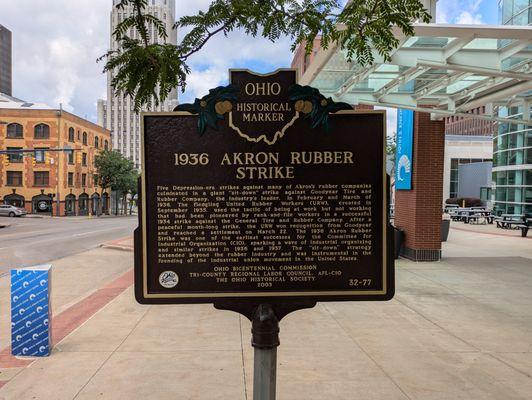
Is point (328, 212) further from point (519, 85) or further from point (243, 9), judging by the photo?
point (519, 85)

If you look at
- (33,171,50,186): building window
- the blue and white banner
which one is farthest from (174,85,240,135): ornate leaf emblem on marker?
(33,171,50,186): building window

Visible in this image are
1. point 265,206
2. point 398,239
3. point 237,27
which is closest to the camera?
point 265,206

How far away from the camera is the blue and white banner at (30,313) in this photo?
18.4ft

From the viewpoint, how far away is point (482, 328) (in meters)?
6.90

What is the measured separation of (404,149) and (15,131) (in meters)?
54.3

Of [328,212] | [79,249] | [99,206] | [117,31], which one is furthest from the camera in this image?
[99,206]

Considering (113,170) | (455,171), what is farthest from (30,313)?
(455,171)

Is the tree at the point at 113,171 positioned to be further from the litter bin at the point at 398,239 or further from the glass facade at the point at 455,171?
the litter bin at the point at 398,239

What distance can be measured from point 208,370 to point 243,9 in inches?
150

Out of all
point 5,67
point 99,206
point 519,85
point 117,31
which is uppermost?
point 5,67

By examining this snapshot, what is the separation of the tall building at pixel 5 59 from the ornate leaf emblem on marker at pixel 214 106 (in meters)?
149

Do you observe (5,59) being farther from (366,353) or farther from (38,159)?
(366,353)

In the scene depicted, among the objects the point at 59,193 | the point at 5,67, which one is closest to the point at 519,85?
the point at 59,193

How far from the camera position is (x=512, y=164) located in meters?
33.2
